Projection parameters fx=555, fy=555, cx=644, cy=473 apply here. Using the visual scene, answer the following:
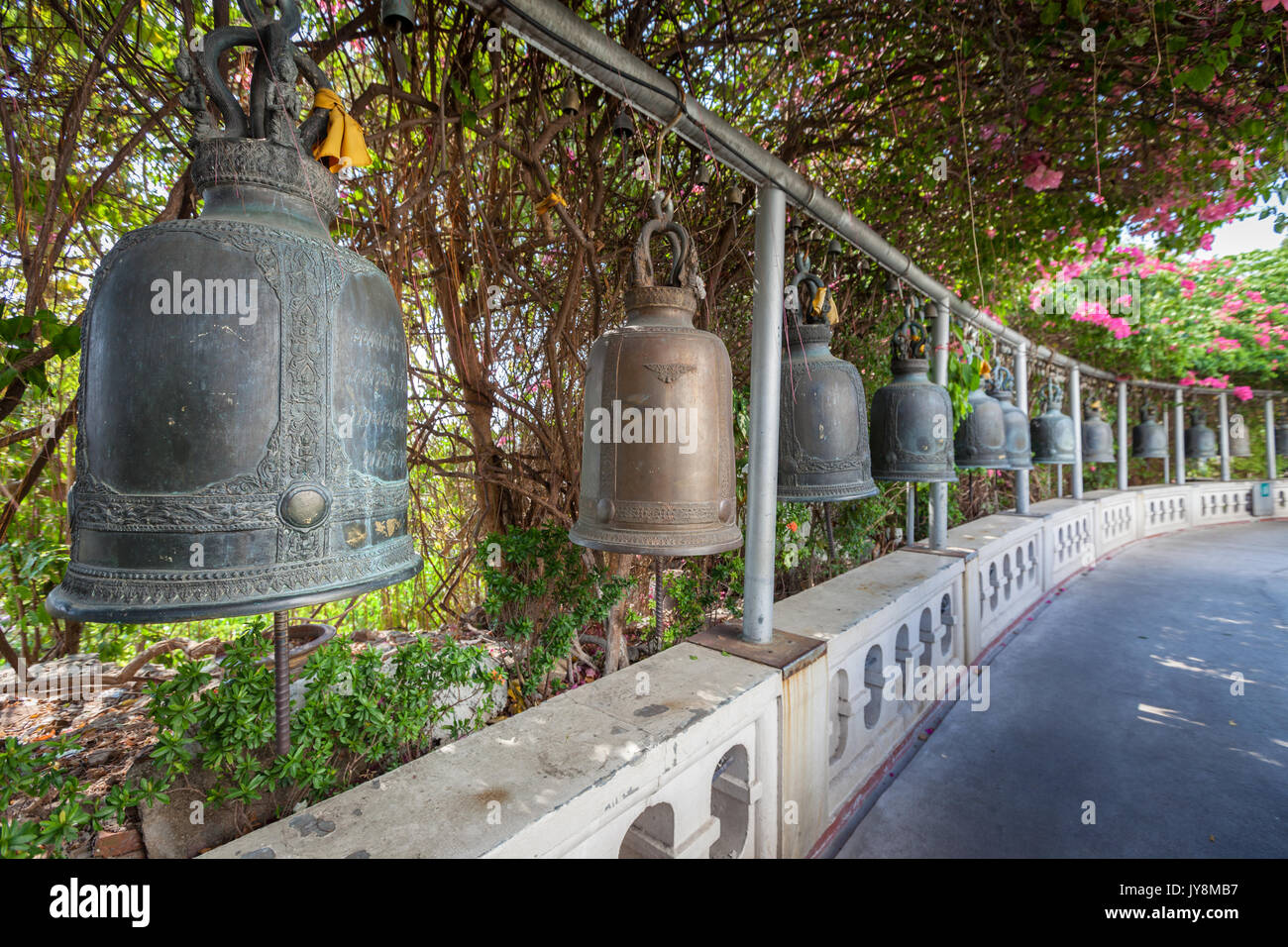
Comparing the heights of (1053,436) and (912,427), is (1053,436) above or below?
above

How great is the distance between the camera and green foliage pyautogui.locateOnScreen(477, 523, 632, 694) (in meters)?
2.83

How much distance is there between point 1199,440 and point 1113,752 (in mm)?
12410

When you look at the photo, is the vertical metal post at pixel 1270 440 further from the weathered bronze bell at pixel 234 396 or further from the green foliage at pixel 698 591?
the weathered bronze bell at pixel 234 396

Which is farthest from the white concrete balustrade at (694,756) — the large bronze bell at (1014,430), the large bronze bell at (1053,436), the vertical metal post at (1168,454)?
the vertical metal post at (1168,454)

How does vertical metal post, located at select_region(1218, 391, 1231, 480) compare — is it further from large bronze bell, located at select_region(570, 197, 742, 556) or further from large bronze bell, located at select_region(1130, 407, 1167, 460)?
large bronze bell, located at select_region(570, 197, 742, 556)

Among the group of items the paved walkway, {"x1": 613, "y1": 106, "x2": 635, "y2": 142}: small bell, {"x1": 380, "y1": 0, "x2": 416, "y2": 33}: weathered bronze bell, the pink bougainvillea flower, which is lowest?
the paved walkway

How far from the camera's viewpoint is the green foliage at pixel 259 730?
1.38m

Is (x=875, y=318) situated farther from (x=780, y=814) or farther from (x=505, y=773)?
(x=505, y=773)

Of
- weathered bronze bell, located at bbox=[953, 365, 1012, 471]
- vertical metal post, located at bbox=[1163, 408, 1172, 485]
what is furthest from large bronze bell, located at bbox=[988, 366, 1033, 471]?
vertical metal post, located at bbox=[1163, 408, 1172, 485]

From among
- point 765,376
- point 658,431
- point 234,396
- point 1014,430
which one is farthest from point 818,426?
point 1014,430

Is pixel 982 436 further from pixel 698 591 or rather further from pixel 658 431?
pixel 658 431

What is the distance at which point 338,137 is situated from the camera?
1.07 metres

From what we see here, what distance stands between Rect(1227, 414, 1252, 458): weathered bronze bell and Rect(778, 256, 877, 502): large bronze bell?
625 inches

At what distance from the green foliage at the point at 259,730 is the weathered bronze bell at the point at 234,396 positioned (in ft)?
2.61
